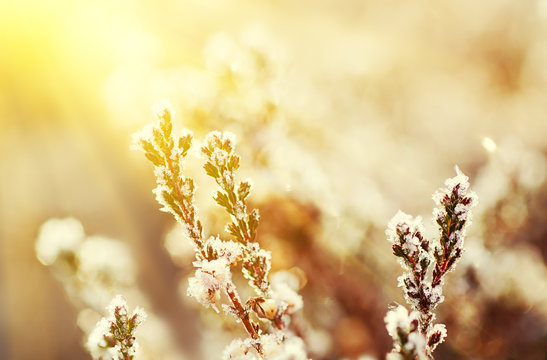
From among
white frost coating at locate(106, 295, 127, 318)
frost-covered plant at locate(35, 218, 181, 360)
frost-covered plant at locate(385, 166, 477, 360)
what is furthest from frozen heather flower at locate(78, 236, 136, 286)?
frost-covered plant at locate(385, 166, 477, 360)

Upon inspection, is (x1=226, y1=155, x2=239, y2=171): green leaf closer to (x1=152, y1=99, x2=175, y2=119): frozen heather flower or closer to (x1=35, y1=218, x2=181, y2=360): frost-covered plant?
(x1=152, y1=99, x2=175, y2=119): frozen heather flower

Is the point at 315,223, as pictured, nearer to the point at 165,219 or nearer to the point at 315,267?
the point at 315,267

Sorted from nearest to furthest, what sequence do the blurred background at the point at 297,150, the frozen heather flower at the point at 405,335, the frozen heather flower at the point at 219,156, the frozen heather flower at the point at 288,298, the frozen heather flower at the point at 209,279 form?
the frozen heather flower at the point at 405,335
the frozen heather flower at the point at 209,279
the frozen heather flower at the point at 219,156
the frozen heather flower at the point at 288,298
the blurred background at the point at 297,150

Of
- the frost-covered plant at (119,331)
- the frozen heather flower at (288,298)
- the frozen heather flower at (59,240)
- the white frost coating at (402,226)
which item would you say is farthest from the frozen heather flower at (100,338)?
the white frost coating at (402,226)

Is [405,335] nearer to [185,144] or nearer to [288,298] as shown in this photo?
[288,298]

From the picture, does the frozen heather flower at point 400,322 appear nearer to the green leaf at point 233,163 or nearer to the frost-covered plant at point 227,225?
the frost-covered plant at point 227,225

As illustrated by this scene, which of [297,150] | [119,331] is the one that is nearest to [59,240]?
[119,331]
